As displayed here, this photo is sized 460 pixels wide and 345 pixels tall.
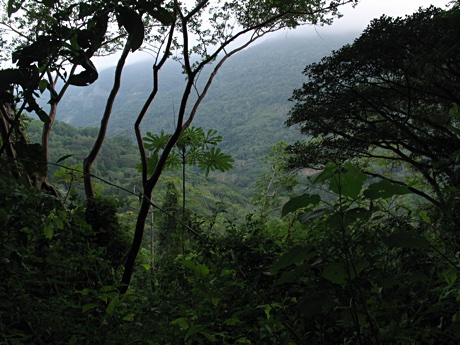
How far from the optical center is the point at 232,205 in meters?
5.98

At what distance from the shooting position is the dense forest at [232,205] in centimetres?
53

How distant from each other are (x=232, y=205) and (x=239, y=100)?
1410 inches

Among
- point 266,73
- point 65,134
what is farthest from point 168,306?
point 266,73

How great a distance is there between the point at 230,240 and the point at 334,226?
1887 mm

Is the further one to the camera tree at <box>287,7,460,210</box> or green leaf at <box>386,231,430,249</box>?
tree at <box>287,7,460,210</box>

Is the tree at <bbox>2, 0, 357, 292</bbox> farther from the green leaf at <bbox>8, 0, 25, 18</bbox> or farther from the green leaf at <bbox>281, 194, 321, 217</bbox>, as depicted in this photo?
the green leaf at <bbox>281, 194, 321, 217</bbox>

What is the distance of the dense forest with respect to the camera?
21.0 inches

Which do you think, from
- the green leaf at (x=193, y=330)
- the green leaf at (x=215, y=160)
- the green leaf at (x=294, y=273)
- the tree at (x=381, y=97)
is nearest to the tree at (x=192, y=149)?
the green leaf at (x=215, y=160)

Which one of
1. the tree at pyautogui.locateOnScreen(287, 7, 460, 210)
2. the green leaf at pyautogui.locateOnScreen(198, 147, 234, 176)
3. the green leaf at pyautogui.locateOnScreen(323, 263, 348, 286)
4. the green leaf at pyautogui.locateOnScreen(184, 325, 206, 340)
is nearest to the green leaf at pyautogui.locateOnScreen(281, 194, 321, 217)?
the green leaf at pyautogui.locateOnScreen(323, 263, 348, 286)

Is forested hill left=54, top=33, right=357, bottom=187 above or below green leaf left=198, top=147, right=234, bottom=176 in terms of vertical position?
above

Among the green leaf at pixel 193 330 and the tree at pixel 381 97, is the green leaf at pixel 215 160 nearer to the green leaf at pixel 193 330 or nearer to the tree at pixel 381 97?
the tree at pixel 381 97

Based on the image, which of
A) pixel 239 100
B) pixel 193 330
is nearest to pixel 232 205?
pixel 193 330

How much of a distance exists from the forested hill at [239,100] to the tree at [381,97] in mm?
17389

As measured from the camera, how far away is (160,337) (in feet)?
3.32
